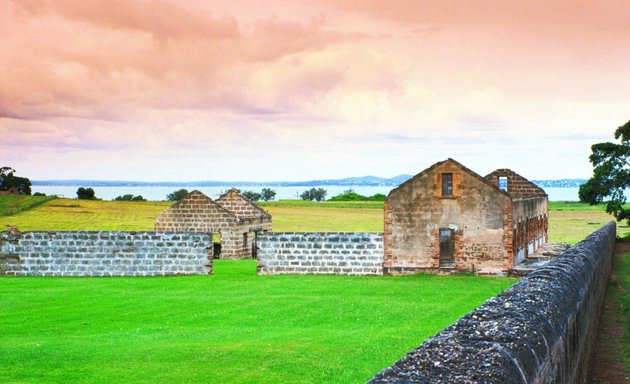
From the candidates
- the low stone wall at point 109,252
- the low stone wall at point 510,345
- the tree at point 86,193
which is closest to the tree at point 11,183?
the tree at point 86,193

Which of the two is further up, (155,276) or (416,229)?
(416,229)

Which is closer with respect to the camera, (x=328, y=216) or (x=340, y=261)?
(x=340, y=261)

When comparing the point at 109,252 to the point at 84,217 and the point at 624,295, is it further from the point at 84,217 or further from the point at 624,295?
the point at 84,217

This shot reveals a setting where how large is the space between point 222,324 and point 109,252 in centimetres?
1508

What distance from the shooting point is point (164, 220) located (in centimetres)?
3897

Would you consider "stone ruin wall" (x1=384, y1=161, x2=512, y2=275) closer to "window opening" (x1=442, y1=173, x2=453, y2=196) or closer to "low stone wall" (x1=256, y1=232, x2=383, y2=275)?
"window opening" (x1=442, y1=173, x2=453, y2=196)

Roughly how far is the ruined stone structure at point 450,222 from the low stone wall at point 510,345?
24.2m

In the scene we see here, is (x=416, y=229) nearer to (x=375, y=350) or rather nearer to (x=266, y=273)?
(x=266, y=273)

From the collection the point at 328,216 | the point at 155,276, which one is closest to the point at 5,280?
the point at 155,276

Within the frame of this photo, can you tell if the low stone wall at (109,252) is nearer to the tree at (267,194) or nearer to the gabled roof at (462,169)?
the gabled roof at (462,169)

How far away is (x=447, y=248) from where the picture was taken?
34.8m

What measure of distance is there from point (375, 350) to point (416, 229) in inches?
749

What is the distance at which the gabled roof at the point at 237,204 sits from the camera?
41875 millimetres

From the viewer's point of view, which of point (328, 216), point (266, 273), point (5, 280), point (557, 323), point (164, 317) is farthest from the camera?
point (328, 216)
